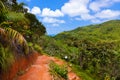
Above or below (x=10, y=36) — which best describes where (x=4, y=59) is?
below

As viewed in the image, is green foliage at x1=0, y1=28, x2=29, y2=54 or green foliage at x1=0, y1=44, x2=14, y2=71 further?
green foliage at x1=0, y1=28, x2=29, y2=54

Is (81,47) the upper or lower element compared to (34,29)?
lower

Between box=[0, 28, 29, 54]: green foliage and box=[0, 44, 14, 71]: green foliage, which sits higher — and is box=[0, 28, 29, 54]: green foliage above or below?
above

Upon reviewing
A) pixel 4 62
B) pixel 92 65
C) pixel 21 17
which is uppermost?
pixel 21 17

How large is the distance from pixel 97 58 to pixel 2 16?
890 inches

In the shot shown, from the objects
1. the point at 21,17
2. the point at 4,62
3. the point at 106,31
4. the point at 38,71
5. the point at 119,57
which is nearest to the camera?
the point at 4,62

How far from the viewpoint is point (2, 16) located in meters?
15.1

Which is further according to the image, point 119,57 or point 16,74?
point 119,57

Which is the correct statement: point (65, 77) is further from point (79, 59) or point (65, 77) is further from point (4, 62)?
point (79, 59)

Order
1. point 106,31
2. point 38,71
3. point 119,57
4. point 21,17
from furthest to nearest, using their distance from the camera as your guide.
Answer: point 106,31 < point 119,57 < point 38,71 < point 21,17

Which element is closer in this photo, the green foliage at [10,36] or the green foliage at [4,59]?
the green foliage at [4,59]

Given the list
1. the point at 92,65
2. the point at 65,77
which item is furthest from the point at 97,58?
the point at 65,77

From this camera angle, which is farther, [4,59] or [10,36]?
[10,36]

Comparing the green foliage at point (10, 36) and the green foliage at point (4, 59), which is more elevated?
the green foliage at point (10, 36)
